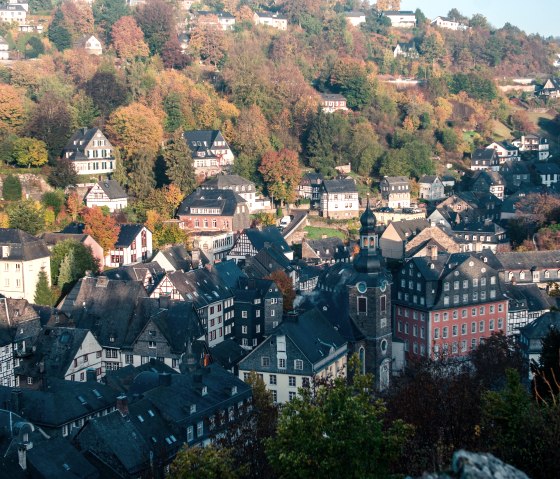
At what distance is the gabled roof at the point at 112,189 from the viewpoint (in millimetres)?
62594

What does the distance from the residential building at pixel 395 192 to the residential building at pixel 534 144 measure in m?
21.6

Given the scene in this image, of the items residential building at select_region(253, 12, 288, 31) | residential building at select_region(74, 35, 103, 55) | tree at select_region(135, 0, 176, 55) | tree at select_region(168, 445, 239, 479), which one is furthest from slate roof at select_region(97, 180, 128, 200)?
residential building at select_region(253, 12, 288, 31)

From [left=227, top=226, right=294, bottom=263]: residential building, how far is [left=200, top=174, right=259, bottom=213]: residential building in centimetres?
867

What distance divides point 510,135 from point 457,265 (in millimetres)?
→ 55155

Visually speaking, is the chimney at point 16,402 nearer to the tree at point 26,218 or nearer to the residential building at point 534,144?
the tree at point 26,218

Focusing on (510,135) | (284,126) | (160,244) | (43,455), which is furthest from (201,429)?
(510,135)

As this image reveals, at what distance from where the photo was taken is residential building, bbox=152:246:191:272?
53.5 metres

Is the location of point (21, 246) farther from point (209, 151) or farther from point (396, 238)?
point (209, 151)

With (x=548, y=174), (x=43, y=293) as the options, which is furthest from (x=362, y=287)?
(x=548, y=174)

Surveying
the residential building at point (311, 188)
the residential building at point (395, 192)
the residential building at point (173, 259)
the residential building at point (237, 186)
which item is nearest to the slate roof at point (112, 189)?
the residential building at point (237, 186)

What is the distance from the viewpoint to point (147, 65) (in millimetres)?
82875

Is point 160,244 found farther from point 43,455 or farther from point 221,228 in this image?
point 43,455

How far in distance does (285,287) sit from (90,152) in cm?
2218

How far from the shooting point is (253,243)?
60500mm
